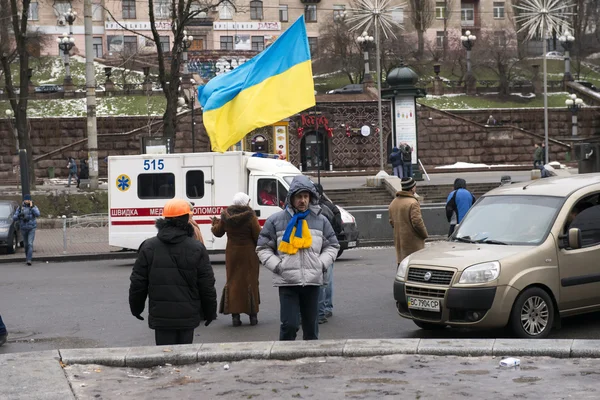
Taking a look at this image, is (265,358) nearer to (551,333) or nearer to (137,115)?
(551,333)

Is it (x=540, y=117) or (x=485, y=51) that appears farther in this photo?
(x=485, y=51)

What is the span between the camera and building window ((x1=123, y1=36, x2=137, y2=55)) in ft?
263

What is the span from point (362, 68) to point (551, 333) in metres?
63.6

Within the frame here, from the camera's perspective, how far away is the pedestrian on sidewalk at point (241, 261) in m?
12.3

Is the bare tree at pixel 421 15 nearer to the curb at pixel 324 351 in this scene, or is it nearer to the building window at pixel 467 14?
the building window at pixel 467 14

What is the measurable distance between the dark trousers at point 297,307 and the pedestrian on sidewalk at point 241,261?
2.91 meters

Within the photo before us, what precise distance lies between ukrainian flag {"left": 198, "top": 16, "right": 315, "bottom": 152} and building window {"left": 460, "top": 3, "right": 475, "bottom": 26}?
76.7m

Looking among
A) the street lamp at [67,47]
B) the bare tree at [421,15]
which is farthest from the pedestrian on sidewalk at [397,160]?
the bare tree at [421,15]

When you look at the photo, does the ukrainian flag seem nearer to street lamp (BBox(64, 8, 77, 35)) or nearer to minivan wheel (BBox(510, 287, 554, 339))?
minivan wheel (BBox(510, 287, 554, 339))

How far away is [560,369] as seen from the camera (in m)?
8.21

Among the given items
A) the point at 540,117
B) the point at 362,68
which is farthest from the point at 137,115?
the point at 540,117

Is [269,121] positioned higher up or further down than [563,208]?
higher up

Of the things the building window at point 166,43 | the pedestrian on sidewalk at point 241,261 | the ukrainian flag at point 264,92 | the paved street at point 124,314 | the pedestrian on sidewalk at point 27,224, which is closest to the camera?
the paved street at point 124,314

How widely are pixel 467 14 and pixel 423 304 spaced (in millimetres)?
82967
